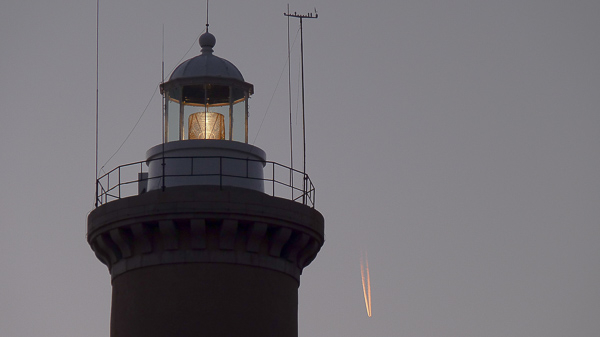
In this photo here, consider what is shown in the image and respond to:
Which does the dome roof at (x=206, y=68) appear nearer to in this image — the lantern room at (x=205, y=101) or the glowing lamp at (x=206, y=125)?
the lantern room at (x=205, y=101)

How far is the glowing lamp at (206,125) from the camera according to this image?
90.0 feet

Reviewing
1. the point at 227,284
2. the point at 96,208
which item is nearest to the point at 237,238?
the point at 227,284

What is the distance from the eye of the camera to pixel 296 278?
27266mm

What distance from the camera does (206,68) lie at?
27.5 metres

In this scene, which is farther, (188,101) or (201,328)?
(188,101)

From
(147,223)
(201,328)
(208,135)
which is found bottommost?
(201,328)

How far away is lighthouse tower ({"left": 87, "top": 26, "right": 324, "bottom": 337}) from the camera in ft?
85.0

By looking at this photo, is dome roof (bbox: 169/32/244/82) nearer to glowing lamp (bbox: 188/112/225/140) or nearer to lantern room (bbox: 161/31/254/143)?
lantern room (bbox: 161/31/254/143)

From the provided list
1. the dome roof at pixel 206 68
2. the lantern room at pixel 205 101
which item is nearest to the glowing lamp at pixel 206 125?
the lantern room at pixel 205 101

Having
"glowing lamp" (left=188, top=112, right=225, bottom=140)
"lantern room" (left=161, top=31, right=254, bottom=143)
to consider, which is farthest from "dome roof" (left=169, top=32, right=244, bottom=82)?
"glowing lamp" (left=188, top=112, right=225, bottom=140)

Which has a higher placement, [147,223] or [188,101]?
[188,101]

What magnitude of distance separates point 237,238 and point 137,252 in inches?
70.4

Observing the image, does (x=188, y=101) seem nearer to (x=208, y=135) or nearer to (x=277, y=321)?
(x=208, y=135)

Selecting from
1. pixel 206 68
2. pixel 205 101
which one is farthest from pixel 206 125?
pixel 206 68
